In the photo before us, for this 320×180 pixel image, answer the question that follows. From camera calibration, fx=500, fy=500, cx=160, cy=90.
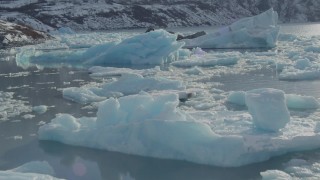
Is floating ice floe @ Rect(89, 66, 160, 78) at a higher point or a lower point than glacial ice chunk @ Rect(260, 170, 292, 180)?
lower

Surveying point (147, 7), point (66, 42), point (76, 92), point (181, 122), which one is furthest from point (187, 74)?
point (147, 7)

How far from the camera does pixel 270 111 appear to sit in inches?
300

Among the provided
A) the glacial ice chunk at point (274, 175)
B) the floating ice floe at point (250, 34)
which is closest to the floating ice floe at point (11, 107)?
the glacial ice chunk at point (274, 175)

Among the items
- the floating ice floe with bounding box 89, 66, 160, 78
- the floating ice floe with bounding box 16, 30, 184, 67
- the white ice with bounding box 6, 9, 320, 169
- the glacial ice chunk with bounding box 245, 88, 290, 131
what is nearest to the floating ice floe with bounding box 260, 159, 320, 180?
the white ice with bounding box 6, 9, 320, 169

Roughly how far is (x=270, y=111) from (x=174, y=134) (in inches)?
60.9

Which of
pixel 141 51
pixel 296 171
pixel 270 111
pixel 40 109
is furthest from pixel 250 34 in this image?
pixel 296 171

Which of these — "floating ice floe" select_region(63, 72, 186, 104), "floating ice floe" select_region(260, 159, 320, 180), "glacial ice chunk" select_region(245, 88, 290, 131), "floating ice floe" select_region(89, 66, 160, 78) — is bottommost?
"floating ice floe" select_region(89, 66, 160, 78)

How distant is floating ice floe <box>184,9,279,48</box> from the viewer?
1192 inches

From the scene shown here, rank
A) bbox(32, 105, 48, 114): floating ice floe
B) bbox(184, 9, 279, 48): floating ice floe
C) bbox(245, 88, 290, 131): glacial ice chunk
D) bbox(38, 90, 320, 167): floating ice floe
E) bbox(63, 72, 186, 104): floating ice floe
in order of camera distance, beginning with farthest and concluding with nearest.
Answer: bbox(184, 9, 279, 48): floating ice floe
bbox(63, 72, 186, 104): floating ice floe
bbox(32, 105, 48, 114): floating ice floe
bbox(245, 88, 290, 131): glacial ice chunk
bbox(38, 90, 320, 167): floating ice floe

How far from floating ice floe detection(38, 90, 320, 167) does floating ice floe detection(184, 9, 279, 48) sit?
21.9 metres

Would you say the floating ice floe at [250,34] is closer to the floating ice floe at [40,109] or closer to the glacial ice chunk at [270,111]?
the floating ice floe at [40,109]

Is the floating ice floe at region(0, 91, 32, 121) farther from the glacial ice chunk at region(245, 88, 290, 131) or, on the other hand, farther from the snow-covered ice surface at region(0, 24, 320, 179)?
the glacial ice chunk at region(245, 88, 290, 131)

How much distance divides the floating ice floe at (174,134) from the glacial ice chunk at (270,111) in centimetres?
3

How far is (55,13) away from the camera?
85.4 metres
